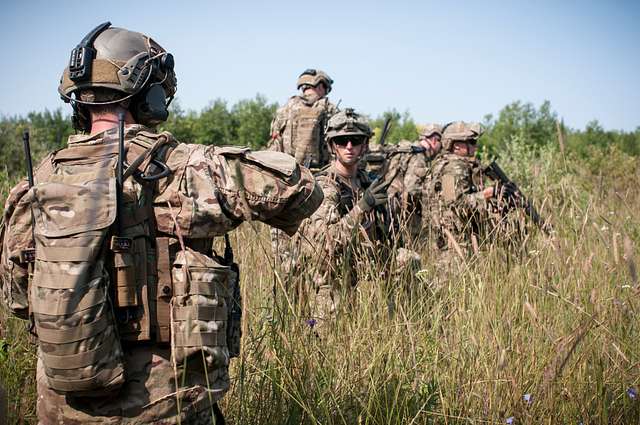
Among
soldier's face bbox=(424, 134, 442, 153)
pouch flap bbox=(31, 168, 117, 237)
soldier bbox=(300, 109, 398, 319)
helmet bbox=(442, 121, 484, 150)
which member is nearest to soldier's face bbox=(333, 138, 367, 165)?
soldier bbox=(300, 109, 398, 319)

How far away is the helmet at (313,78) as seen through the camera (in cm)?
824

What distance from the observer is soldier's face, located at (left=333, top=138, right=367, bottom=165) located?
15.1 feet

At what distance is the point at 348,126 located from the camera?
4711mm

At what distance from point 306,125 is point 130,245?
6540 mm

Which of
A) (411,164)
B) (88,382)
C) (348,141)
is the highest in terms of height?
Answer: (348,141)

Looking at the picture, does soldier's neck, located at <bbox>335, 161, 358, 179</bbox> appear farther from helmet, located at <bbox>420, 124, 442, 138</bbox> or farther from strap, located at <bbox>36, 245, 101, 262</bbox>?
helmet, located at <bbox>420, 124, 442, 138</bbox>

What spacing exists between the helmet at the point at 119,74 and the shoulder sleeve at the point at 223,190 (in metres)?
0.23

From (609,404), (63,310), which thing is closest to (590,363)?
(609,404)

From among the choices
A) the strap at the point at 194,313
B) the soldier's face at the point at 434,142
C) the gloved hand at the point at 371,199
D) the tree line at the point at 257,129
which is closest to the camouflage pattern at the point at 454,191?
the gloved hand at the point at 371,199

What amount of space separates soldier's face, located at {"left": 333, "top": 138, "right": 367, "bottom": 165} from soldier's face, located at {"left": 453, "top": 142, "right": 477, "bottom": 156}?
96.0 inches

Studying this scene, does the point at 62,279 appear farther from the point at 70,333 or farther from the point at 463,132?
the point at 463,132

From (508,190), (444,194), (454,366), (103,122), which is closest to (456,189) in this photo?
(444,194)

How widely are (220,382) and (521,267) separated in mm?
2044

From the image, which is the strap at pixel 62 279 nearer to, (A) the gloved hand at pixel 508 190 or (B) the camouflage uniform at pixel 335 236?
(B) the camouflage uniform at pixel 335 236
